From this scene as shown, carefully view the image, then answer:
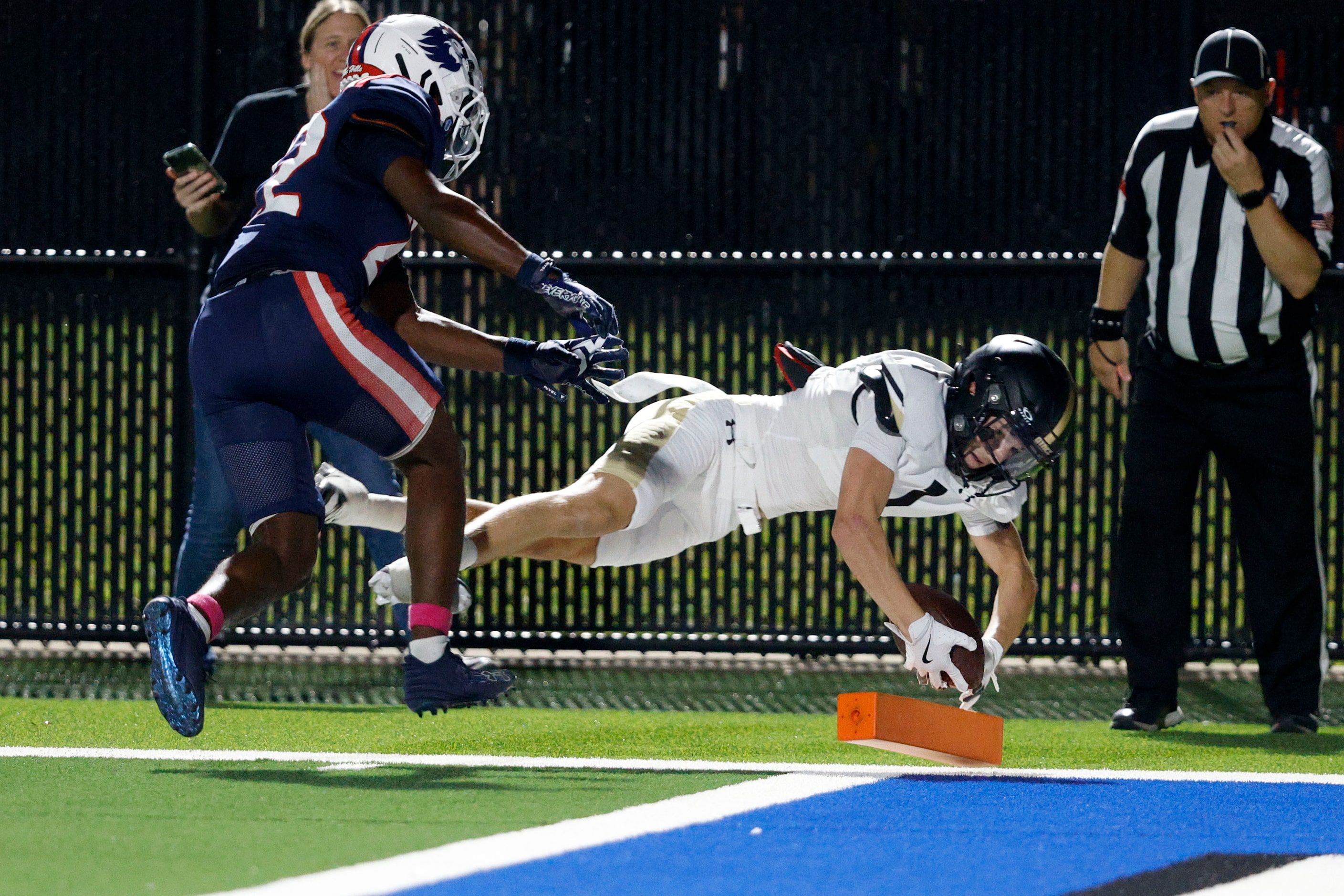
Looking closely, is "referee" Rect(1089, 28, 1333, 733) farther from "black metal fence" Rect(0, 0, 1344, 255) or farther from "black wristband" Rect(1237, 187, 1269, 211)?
"black metal fence" Rect(0, 0, 1344, 255)

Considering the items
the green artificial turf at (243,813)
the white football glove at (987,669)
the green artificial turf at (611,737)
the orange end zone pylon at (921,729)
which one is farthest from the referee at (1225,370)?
the green artificial turf at (243,813)

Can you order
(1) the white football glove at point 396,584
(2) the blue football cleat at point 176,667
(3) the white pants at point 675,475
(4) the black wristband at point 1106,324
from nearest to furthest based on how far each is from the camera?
(2) the blue football cleat at point 176,667 → (1) the white football glove at point 396,584 → (3) the white pants at point 675,475 → (4) the black wristband at point 1106,324

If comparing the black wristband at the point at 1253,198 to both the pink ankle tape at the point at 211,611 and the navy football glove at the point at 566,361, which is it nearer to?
the navy football glove at the point at 566,361

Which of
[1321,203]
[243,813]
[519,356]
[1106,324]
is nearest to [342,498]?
[519,356]

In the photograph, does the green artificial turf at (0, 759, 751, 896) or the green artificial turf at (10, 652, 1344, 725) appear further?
the green artificial turf at (10, 652, 1344, 725)

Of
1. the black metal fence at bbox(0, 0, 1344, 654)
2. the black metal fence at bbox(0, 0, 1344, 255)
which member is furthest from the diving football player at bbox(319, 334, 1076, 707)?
the black metal fence at bbox(0, 0, 1344, 255)

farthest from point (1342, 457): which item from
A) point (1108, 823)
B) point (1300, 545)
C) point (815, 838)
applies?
point (815, 838)

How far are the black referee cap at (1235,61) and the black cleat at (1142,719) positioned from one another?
5.95 ft

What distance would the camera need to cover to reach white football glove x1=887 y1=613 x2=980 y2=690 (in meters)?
4.55

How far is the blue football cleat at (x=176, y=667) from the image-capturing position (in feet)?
13.4

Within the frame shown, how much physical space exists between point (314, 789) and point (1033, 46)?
4.04m

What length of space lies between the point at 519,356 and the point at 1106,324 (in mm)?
1972

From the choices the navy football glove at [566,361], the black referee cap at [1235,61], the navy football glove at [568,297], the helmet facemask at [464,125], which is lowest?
the navy football glove at [566,361]

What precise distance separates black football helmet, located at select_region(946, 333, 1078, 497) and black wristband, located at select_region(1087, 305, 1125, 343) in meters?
1.01
